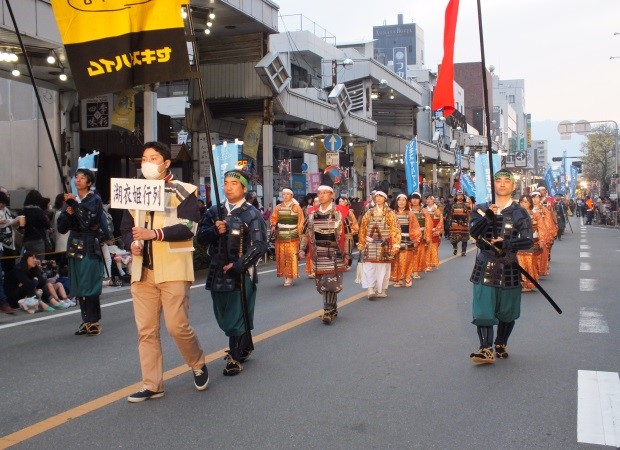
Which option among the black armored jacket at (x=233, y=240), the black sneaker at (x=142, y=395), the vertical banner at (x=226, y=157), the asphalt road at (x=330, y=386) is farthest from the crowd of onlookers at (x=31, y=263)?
the black sneaker at (x=142, y=395)

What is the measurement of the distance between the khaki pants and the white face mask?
69cm

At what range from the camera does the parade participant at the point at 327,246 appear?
9.46 m

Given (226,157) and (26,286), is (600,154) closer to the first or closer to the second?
(226,157)

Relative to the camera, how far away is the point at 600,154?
70.2 metres

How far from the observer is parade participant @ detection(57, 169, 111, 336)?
27.0 feet

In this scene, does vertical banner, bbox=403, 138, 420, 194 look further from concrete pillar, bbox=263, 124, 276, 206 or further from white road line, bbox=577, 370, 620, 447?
white road line, bbox=577, 370, 620, 447

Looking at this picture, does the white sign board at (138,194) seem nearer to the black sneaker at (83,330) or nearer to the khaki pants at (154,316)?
the khaki pants at (154,316)

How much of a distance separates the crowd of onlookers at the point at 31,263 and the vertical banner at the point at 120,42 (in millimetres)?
3674

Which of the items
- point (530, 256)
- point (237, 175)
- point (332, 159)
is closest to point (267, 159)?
point (332, 159)

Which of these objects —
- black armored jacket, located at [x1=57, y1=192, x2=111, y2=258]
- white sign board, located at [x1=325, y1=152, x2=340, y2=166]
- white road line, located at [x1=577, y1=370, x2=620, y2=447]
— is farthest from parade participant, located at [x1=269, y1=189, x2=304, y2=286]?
white sign board, located at [x1=325, y1=152, x2=340, y2=166]

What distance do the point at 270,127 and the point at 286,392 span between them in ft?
66.2

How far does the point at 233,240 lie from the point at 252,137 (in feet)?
64.7

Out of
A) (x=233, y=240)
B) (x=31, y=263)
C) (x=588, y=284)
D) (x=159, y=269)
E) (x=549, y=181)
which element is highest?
(x=549, y=181)

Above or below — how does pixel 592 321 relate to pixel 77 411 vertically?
below
